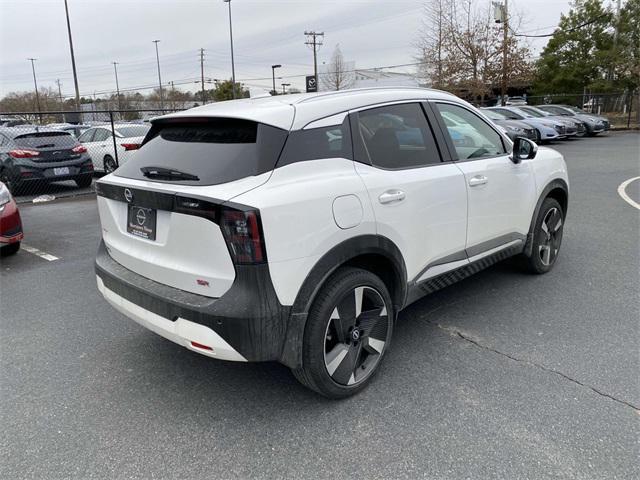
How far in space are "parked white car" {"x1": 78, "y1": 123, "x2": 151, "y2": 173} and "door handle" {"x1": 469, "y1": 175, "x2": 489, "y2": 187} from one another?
415 inches

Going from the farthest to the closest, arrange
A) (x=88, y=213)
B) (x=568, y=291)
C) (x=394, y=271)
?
(x=88, y=213) → (x=568, y=291) → (x=394, y=271)

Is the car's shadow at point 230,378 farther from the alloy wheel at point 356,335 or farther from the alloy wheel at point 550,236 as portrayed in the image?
the alloy wheel at point 550,236

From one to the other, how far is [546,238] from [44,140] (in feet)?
34.4

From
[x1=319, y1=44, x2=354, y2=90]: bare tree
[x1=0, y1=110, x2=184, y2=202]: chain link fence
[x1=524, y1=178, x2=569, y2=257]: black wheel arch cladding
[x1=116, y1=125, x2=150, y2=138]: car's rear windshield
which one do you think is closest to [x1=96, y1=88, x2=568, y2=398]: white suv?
[x1=524, y1=178, x2=569, y2=257]: black wheel arch cladding

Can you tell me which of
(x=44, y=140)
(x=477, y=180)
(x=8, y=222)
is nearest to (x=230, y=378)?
(x=477, y=180)

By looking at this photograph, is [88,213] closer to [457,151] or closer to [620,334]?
[457,151]

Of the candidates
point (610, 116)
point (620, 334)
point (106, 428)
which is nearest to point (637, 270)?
point (620, 334)

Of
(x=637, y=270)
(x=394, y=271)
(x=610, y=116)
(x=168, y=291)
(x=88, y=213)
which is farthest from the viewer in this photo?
(x=610, y=116)

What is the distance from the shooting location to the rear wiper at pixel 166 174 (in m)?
2.72

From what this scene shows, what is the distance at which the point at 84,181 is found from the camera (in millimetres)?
11906

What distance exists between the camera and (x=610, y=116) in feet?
101

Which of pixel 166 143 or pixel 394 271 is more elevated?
pixel 166 143

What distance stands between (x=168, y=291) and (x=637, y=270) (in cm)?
453

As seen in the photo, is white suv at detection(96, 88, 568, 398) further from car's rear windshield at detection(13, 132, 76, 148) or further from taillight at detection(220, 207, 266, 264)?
car's rear windshield at detection(13, 132, 76, 148)
